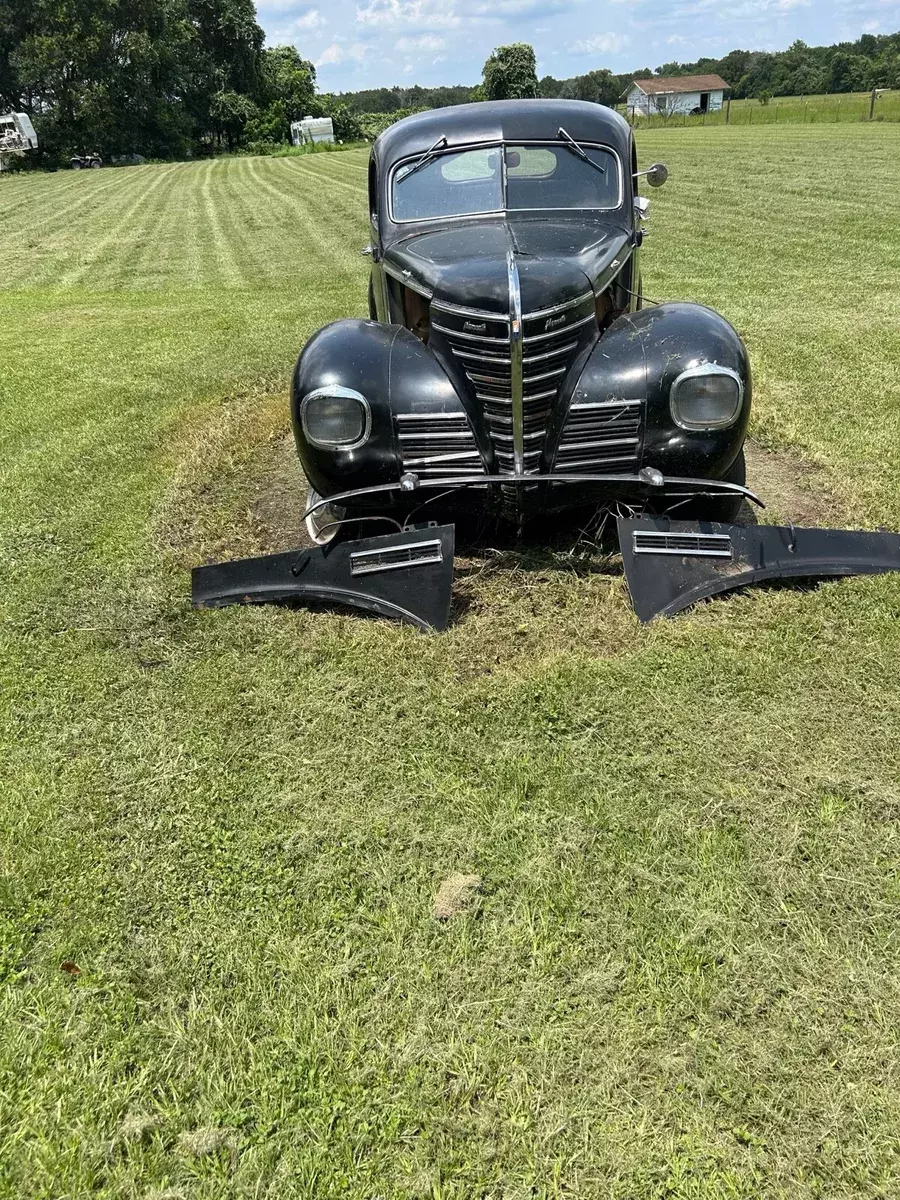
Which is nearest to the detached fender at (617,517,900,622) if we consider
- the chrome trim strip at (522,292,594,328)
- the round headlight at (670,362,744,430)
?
the round headlight at (670,362,744,430)

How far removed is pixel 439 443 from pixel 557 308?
79 cm

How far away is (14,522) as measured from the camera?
15.9 feet

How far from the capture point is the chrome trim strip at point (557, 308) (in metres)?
3.50

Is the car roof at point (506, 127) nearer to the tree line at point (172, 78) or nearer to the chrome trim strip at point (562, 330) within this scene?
the chrome trim strip at point (562, 330)

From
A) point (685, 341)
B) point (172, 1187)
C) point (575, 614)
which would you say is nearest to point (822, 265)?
point (685, 341)

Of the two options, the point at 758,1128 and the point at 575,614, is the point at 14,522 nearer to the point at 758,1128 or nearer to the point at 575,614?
the point at 575,614

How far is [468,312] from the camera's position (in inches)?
142

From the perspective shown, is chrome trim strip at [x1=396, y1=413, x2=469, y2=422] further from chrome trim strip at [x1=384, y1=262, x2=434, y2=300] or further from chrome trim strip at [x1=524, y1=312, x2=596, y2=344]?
chrome trim strip at [x1=384, y1=262, x2=434, y2=300]

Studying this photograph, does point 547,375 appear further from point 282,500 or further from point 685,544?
point 282,500

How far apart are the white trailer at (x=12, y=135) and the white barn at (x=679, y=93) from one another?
4734 centimetres

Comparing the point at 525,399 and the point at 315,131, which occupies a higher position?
the point at 315,131

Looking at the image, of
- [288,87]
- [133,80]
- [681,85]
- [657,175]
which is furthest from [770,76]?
[657,175]

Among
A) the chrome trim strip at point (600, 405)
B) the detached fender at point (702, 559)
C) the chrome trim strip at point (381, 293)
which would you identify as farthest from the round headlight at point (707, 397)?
the chrome trim strip at point (381, 293)

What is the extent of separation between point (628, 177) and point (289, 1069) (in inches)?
191
